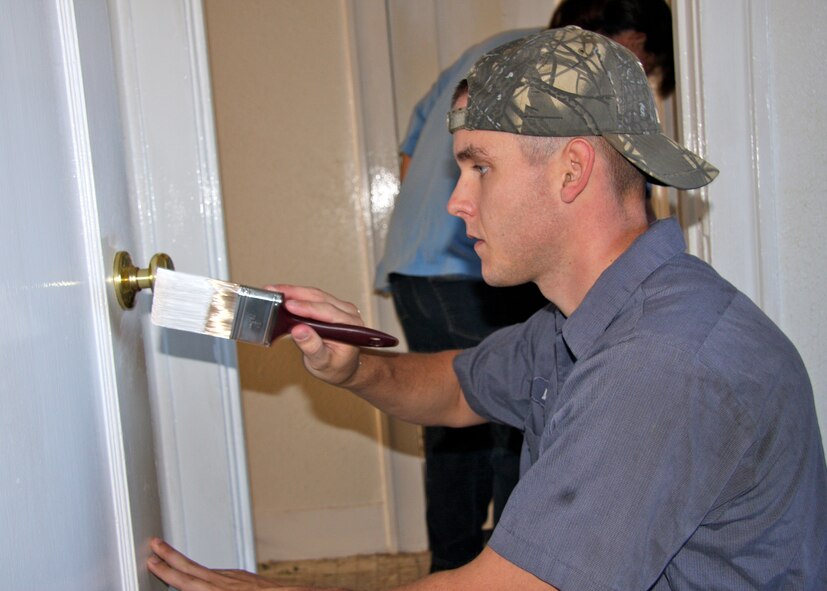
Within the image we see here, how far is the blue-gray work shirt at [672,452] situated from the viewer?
0.67 m

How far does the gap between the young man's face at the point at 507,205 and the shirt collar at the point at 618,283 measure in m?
0.07

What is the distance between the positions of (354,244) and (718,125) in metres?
1.09

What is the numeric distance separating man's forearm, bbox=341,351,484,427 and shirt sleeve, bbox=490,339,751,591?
0.41 metres

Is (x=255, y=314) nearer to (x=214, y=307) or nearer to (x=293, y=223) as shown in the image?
(x=214, y=307)

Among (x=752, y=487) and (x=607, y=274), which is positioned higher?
(x=607, y=274)

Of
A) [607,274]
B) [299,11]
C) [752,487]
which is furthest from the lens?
[299,11]

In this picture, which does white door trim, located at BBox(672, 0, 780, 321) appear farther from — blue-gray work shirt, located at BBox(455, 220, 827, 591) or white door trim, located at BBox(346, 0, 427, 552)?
white door trim, located at BBox(346, 0, 427, 552)

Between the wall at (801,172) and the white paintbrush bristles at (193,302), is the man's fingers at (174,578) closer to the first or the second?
the white paintbrush bristles at (193,302)

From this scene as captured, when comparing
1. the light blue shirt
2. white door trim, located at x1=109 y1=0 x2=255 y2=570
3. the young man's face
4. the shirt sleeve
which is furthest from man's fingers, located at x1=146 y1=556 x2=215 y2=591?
the light blue shirt

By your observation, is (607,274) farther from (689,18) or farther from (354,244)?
(354,244)

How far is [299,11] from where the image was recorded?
6.48 ft

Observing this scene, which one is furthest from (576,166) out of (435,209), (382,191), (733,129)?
(382,191)

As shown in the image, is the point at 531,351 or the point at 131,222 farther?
the point at 531,351

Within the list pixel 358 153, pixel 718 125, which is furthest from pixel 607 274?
pixel 358 153
